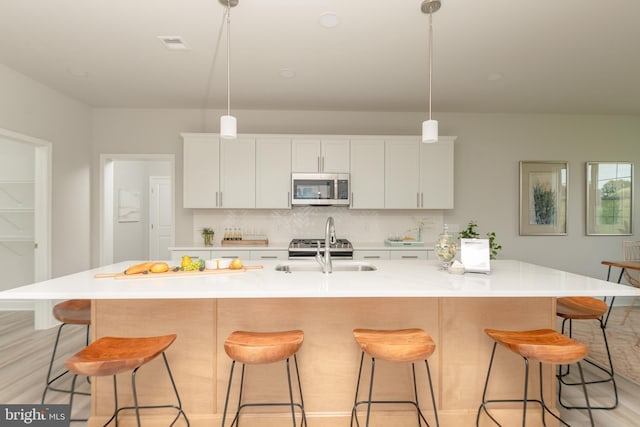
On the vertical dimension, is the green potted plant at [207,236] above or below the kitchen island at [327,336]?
above

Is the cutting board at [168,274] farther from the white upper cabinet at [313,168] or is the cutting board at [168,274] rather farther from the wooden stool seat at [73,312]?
the white upper cabinet at [313,168]

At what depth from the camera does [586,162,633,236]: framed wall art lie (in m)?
4.88

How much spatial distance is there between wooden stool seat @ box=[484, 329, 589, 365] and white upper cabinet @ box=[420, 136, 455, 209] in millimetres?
2699

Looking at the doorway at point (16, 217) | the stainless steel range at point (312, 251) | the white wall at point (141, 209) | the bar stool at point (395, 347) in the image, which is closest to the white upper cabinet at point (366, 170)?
the stainless steel range at point (312, 251)

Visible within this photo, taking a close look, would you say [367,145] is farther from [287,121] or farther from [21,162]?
[21,162]

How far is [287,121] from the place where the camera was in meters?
4.71

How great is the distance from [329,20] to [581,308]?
2.80 meters

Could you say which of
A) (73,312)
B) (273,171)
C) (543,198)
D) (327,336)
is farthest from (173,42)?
(543,198)

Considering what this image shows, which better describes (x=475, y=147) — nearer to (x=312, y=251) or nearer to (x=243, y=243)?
(x=312, y=251)

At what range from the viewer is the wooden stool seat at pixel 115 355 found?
1.51 metres

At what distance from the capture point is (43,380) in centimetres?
268

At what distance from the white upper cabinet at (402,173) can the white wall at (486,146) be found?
1.23ft

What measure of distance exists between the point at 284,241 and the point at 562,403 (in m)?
3.33

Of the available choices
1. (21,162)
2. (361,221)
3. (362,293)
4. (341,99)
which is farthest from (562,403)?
(21,162)
